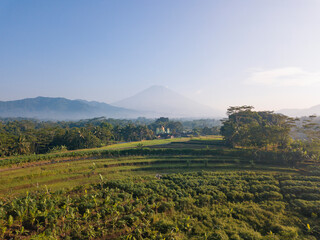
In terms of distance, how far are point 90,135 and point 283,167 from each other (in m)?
47.7

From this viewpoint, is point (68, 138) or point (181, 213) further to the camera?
point (68, 138)

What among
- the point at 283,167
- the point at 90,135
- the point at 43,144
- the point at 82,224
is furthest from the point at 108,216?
the point at 43,144

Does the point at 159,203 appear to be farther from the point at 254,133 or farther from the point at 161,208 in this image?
the point at 254,133

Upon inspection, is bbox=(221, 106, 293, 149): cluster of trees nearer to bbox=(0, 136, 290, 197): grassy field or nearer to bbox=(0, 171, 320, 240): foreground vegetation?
bbox=(0, 136, 290, 197): grassy field

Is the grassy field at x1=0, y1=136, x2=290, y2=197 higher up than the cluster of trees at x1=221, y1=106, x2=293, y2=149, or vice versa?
the cluster of trees at x1=221, y1=106, x2=293, y2=149

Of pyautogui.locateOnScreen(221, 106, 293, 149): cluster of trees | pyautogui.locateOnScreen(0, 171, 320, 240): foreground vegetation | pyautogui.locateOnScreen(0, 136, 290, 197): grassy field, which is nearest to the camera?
pyautogui.locateOnScreen(0, 171, 320, 240): foreground vegetation

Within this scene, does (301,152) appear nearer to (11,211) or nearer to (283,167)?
(283,167)

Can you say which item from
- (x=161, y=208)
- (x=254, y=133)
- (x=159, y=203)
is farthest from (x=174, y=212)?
(x=254, y=133)

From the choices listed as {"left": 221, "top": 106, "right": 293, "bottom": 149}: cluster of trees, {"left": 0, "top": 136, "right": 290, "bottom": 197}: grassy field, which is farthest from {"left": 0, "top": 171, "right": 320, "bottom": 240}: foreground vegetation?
{"left": 221, "top": 106, "right": 293, "bottom": 149}: cluster of trees

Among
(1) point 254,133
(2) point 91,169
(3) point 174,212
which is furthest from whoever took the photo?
(1) point 254,133

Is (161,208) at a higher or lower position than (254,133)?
lower

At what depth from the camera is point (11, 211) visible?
10.9 metres

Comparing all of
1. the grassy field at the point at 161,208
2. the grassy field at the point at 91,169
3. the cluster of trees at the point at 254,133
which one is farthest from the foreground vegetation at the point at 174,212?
the cluster of trees at the point at 254,133

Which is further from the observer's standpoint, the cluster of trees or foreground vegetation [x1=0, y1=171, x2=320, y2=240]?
the cluster of trees
